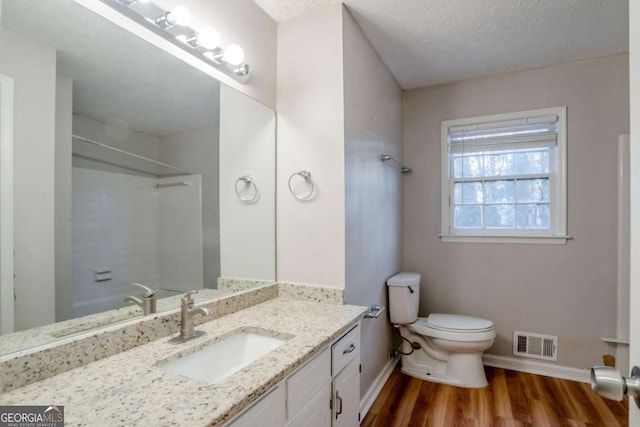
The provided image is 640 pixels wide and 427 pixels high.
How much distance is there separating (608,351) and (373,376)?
177cm

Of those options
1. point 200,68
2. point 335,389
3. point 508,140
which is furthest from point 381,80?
point 335,389

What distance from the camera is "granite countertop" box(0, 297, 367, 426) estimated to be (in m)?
0.73

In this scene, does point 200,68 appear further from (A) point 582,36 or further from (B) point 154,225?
(A) point 582,36

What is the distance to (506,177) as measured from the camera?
2619mm

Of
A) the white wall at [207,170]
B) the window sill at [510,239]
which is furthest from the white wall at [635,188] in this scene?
the window sill at [510,239]

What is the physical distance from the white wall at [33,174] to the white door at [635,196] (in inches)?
57.3

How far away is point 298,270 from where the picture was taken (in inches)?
72.7

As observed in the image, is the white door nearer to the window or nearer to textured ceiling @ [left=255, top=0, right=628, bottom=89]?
textured ceiling @ [left=255, top=0, right=628, bottom=89]

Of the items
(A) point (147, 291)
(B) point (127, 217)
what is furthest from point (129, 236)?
(A) point (147, 291)

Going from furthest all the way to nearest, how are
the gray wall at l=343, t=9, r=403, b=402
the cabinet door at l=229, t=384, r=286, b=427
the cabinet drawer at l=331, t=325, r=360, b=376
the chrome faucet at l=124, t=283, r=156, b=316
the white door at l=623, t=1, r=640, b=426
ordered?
1. the gray wall at l=343, t=9, r=403, b=402
2. the cabinet drawer at l=331, t=325, r=360, b=376
3. the chrome faucet at l=124, t=283, r=156, b=316
4. the cabinet door at l=229, t=384, r=286, b=427
5. the white door at l=623, t=1, r=640, b=426

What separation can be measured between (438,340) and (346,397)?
1.16 m

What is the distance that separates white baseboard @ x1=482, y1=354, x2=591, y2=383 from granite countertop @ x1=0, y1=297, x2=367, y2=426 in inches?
81.4

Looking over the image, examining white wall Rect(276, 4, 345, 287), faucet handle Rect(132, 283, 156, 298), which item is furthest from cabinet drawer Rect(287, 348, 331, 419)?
faucet handle Rect(132, 283, 156, 298)

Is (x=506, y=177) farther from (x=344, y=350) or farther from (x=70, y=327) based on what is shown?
(x=70, y=327)
